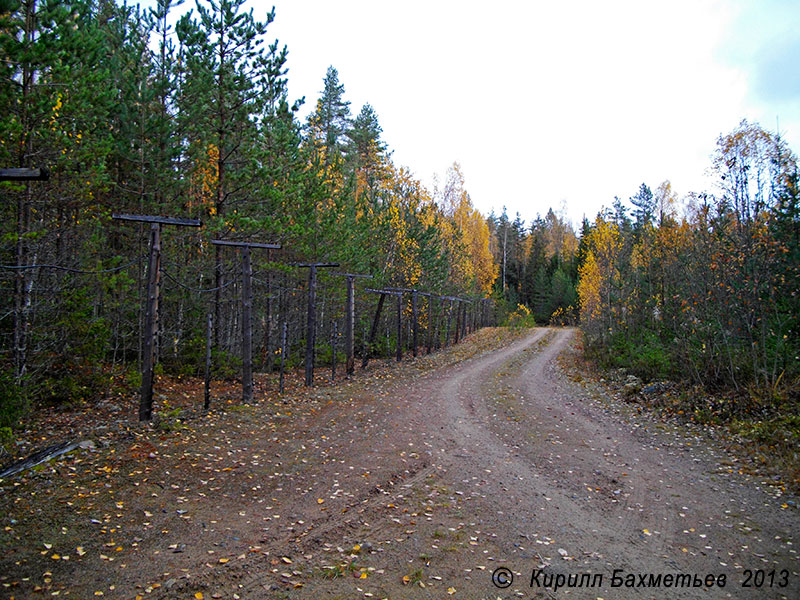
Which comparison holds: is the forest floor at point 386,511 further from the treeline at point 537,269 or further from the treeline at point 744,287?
the treeline at point 537,269

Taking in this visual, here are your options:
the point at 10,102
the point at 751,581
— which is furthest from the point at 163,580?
the point at 10,102

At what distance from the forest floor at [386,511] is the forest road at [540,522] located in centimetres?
3

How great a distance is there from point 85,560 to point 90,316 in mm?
8480

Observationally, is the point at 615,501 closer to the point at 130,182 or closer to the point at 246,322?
the point at 246,322

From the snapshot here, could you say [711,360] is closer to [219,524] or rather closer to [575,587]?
[575,587]

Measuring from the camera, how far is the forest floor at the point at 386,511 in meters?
4.25

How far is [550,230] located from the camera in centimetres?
7931

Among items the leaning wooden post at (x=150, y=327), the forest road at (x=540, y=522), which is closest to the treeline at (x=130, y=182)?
the leaning wooden post at (x=150, y=327)

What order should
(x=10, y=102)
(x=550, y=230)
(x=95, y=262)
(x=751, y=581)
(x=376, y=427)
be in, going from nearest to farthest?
(x=751, y=581)
(x=10, y=102)
(x=376, y=427)
(x=95, y=262)
(x=550, y=230)

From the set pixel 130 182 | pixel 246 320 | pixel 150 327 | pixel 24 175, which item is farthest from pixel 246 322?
pixel 24 175

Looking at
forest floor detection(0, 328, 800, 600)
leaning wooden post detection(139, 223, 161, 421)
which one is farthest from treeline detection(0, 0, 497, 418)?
forest floor detection(0, 328, 800, 600)

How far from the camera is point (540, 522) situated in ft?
18.5

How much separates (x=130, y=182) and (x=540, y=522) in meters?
13.9

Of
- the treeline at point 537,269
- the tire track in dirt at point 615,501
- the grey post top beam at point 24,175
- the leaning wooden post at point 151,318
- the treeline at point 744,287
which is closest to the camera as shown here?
the grey post top beam at point 24,175
